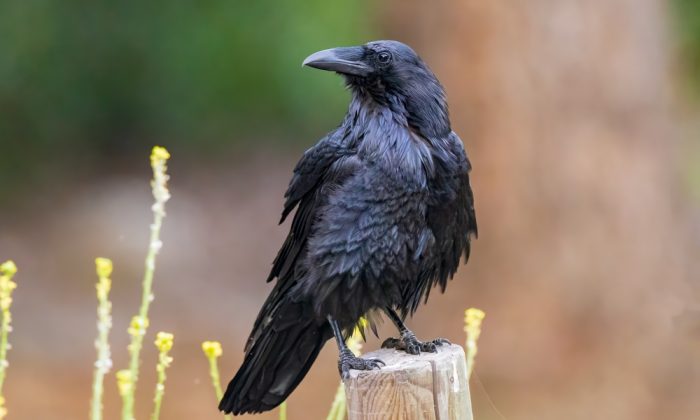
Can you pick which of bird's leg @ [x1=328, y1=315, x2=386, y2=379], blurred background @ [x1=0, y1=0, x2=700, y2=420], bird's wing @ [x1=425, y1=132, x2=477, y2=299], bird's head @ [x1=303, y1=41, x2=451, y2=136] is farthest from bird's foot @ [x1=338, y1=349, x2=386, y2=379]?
blurred background @ [x1=0, y1=0, x2=700, y2=420]

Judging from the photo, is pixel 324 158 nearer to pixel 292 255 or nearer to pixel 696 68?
pixel 292 255

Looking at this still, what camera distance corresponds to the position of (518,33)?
7.77m

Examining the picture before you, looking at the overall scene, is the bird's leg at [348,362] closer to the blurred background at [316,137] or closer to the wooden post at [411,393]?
the wooden post at [411,393]

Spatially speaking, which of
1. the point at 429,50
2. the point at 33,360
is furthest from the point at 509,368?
the point at 33,360

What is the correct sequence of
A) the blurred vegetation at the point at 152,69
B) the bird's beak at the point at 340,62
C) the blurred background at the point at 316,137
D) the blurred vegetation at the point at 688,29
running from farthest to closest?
the blurred vegetation at the point at 688,29 < the blurred vegetation at the point at 152,69 < the blurred background at the point at 316,137 < the bird's beak at the point at 340,62

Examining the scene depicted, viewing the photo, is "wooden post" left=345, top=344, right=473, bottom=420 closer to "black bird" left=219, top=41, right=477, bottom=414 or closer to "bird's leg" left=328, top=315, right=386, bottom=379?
"bird's leg" left=328, top=315, right=386, bottom=379

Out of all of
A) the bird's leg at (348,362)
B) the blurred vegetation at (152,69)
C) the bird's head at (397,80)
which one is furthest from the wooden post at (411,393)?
the blurred vegetation at (152,69)

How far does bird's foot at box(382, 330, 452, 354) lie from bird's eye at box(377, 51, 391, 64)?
3.21ft

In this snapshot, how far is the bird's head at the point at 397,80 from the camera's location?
3.99 metres

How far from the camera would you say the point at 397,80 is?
4.02m

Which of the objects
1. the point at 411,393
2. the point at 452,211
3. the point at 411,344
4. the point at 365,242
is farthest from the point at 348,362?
the point at 452,211

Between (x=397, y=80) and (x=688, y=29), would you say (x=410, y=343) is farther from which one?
(x=688, y=29)

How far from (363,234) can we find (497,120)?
4.10 m

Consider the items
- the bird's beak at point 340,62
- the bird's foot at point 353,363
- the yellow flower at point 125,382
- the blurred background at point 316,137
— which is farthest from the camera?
the blurred background at point 316,137
